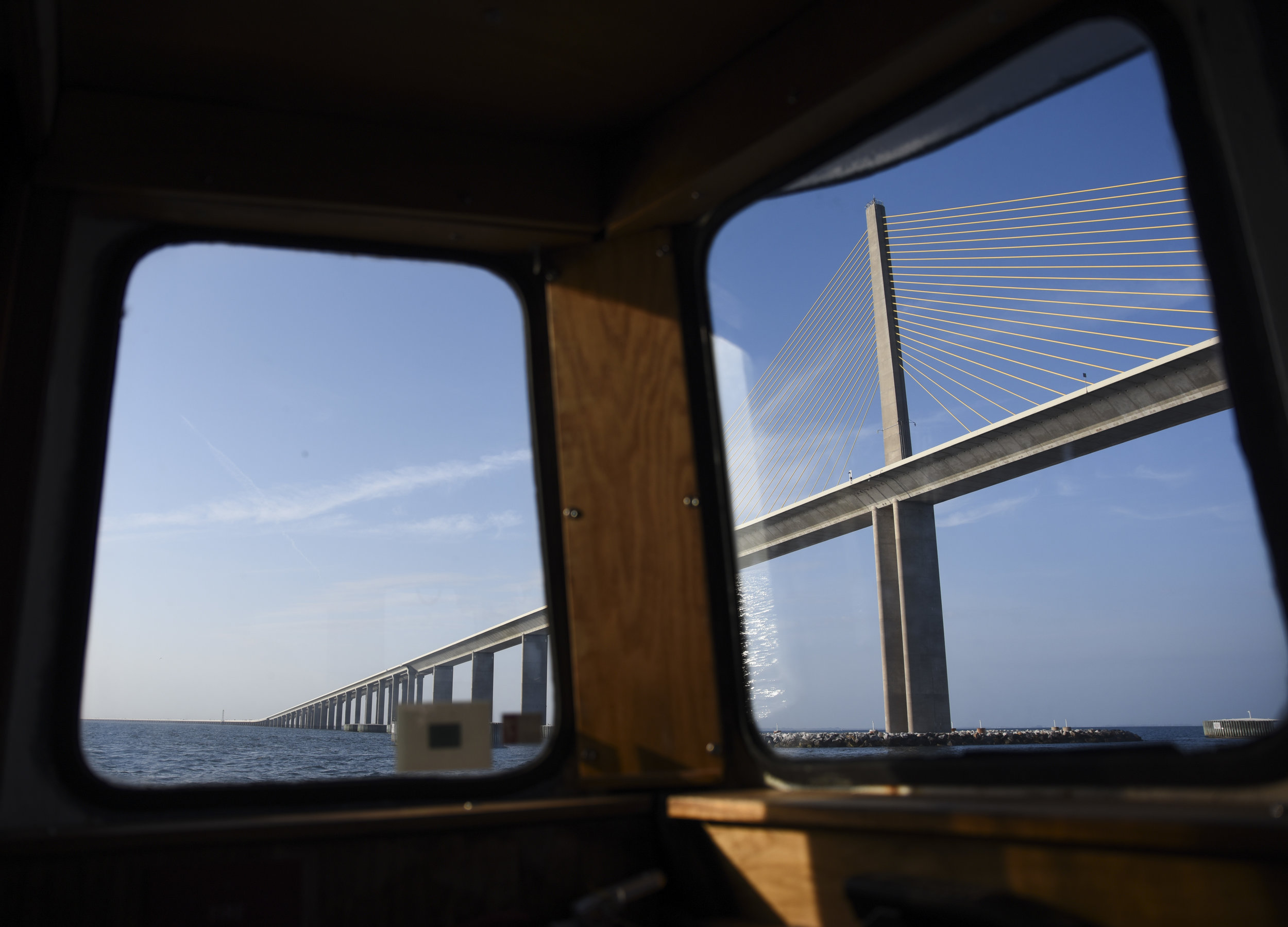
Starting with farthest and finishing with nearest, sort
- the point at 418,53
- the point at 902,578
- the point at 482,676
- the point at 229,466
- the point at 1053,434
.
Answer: the point at 902,578 → the point at 1053,434 → the point at 229,466 → the point at 482,676 → the point at 418,53

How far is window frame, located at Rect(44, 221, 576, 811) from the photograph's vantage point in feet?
5.23

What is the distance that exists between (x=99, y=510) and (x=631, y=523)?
1.06 metres

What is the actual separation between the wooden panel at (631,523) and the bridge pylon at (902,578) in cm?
549

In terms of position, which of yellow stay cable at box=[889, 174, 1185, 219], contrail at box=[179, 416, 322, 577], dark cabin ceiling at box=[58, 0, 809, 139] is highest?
yellow stay cable at box=[889, 174, 1185, 219]

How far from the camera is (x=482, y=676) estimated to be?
2.37m

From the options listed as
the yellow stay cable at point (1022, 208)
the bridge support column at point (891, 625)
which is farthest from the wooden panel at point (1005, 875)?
the bridge support column at point (891, 625)

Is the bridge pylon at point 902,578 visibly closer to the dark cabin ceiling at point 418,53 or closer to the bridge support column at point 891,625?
the bridge support column at point 891,625

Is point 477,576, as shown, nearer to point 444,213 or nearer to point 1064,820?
point 444,213

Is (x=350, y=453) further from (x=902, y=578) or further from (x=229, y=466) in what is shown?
(x=902, y=578)

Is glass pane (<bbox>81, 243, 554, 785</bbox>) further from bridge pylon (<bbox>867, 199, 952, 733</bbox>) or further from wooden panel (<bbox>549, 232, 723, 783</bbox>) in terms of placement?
bridge pylon (<bbox>867, 199, 952, 733</bbox>)

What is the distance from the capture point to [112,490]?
1791 mm

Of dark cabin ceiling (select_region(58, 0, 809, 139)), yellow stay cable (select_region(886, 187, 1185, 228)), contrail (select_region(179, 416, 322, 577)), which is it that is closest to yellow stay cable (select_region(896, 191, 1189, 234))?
yellow stay cable (select_region(886, 187, 1185, 228))

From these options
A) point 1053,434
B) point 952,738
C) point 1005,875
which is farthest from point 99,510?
point 952,738

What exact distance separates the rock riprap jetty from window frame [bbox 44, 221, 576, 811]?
530mm
